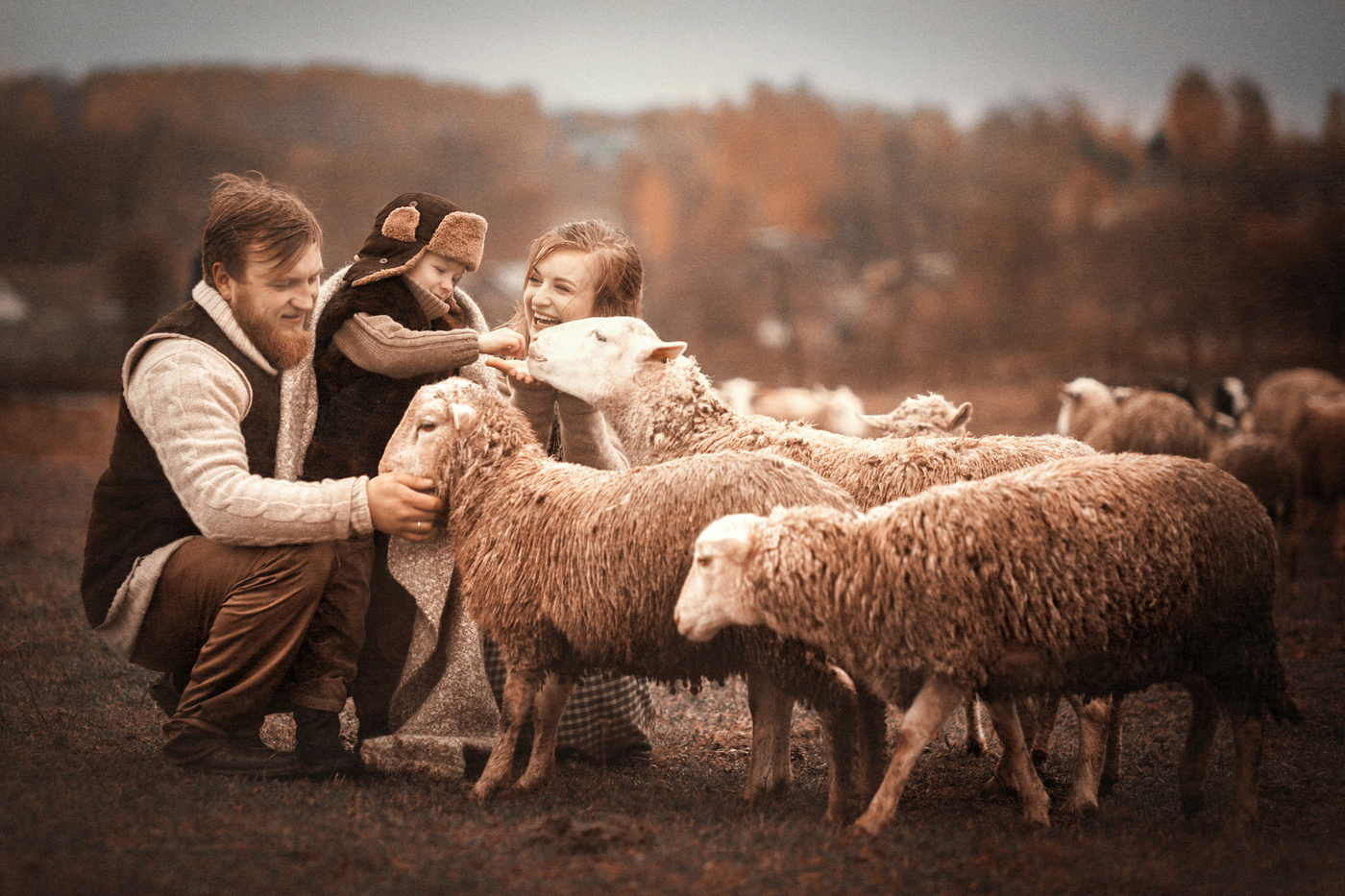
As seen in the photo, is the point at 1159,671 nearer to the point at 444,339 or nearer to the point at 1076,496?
the point at 1076,496

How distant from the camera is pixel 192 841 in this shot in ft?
8.93

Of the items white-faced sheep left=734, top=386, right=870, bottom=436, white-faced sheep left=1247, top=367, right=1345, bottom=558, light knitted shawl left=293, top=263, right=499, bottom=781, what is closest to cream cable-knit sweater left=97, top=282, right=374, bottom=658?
light knitted shawl left=293, top=263, right=499, bottom=781

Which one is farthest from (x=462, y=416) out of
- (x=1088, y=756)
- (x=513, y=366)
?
(x=1088, y=756)

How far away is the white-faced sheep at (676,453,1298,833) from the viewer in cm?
302

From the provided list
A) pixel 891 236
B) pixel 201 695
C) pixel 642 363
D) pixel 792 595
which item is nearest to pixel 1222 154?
pixel 891 236

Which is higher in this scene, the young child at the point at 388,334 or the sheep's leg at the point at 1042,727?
the young child at the point at 388,334

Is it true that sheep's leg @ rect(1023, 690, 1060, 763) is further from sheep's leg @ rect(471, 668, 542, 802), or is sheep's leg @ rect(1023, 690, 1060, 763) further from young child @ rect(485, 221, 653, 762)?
sheep's leg @ rect(471, 668, 542, 802)

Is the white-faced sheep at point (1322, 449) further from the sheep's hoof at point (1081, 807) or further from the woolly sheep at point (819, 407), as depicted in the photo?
A: the sheep's hoof at point (1081, 807)

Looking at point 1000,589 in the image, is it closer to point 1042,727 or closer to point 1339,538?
point 1042,727

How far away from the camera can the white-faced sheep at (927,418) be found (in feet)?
18.7

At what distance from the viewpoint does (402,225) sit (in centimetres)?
402

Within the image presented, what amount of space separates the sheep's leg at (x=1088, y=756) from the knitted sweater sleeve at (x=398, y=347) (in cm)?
280

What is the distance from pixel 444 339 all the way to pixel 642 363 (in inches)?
35.7

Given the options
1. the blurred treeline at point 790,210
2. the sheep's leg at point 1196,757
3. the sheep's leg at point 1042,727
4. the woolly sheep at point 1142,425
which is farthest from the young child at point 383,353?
the blurred treeline at point 790,210
